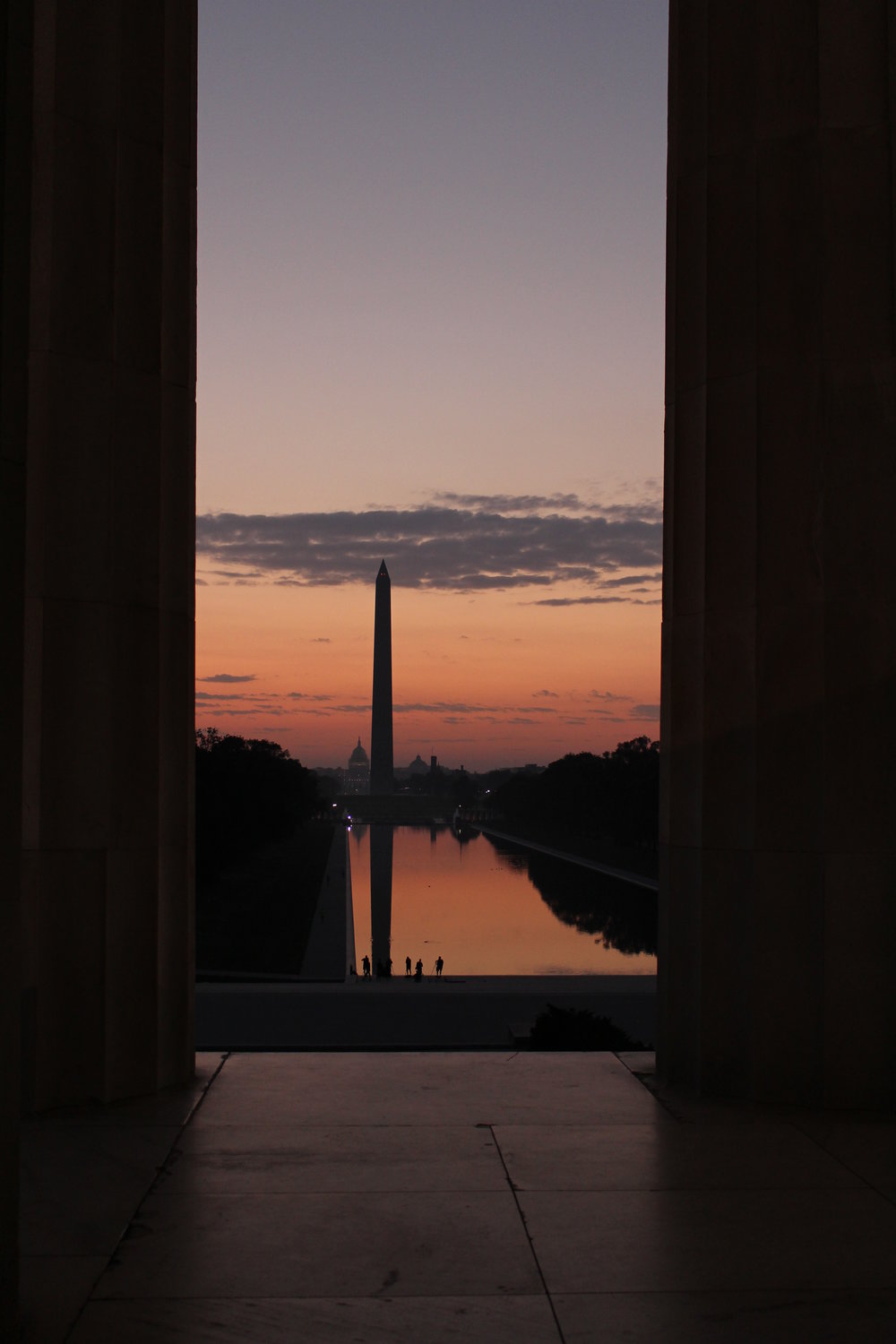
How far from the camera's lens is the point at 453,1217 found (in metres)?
7.81

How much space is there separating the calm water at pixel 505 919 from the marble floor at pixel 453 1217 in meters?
37.0

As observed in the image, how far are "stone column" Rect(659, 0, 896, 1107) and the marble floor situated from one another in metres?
0.94

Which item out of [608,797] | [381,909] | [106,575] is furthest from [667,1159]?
[608,797]

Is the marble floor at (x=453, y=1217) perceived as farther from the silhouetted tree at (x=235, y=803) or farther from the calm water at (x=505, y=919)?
the silhouetted tree at (x=235, y=803)

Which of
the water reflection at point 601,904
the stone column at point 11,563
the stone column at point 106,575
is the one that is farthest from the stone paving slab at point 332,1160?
the water reflection at point 601,904

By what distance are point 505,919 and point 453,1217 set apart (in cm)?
6310

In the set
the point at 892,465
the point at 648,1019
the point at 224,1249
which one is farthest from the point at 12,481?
the point at 648,1019

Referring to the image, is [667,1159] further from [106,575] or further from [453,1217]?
[106,575]

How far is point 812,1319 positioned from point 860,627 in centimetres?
613

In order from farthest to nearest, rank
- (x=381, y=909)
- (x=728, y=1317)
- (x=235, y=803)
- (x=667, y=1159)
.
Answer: (x=235, y=803) < (x=381, y=909) < (x=667, y=1159) < (x=728, y=1317)

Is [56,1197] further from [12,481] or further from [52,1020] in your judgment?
[12,481]

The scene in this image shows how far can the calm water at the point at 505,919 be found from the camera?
5350cm

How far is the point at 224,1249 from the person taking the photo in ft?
23.8

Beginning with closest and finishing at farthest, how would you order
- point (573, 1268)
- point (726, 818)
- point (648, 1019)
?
point (573, 1268)
point (726, 818)
point (648, 1019)
